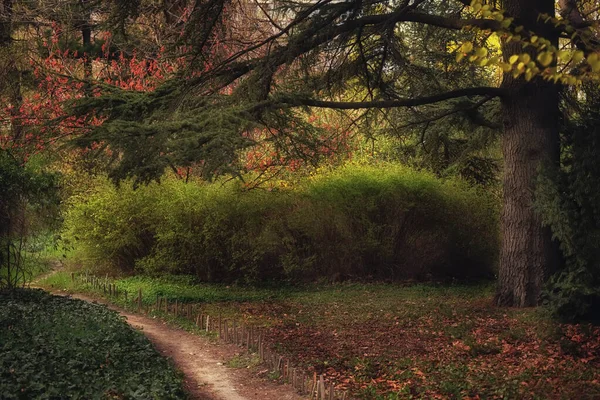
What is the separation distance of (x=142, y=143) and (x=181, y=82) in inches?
101

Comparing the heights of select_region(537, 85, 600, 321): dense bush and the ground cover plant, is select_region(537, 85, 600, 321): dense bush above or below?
above

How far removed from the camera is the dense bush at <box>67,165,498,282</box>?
49.8ft

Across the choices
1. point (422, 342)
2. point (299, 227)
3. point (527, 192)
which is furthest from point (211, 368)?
point (299, 227)

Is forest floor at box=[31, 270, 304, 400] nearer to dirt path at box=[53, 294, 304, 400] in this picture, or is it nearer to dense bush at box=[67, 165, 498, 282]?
dirt path at box=[53, 294, 304, 400]

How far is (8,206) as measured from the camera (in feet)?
35.4

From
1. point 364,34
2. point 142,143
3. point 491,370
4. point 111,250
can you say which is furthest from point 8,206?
point 491,370

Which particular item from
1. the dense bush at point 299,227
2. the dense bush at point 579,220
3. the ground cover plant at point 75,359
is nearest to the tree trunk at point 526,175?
the dense bush at point 579,220

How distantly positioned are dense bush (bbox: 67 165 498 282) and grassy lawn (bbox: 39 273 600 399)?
5.07ft

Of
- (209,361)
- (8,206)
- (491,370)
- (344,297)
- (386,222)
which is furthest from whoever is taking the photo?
(386,222)

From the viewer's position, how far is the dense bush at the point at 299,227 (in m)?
15.2

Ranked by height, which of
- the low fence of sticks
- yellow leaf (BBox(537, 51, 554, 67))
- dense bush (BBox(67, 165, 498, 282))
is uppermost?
yellow leaf (BBox(537, 51, 554, 67))

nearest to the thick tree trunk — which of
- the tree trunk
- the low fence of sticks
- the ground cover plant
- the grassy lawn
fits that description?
the tree trunk

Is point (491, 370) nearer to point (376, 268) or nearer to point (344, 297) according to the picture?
point (344, 297)

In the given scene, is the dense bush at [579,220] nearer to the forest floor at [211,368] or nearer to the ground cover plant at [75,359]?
the forest floor at [211,368]
